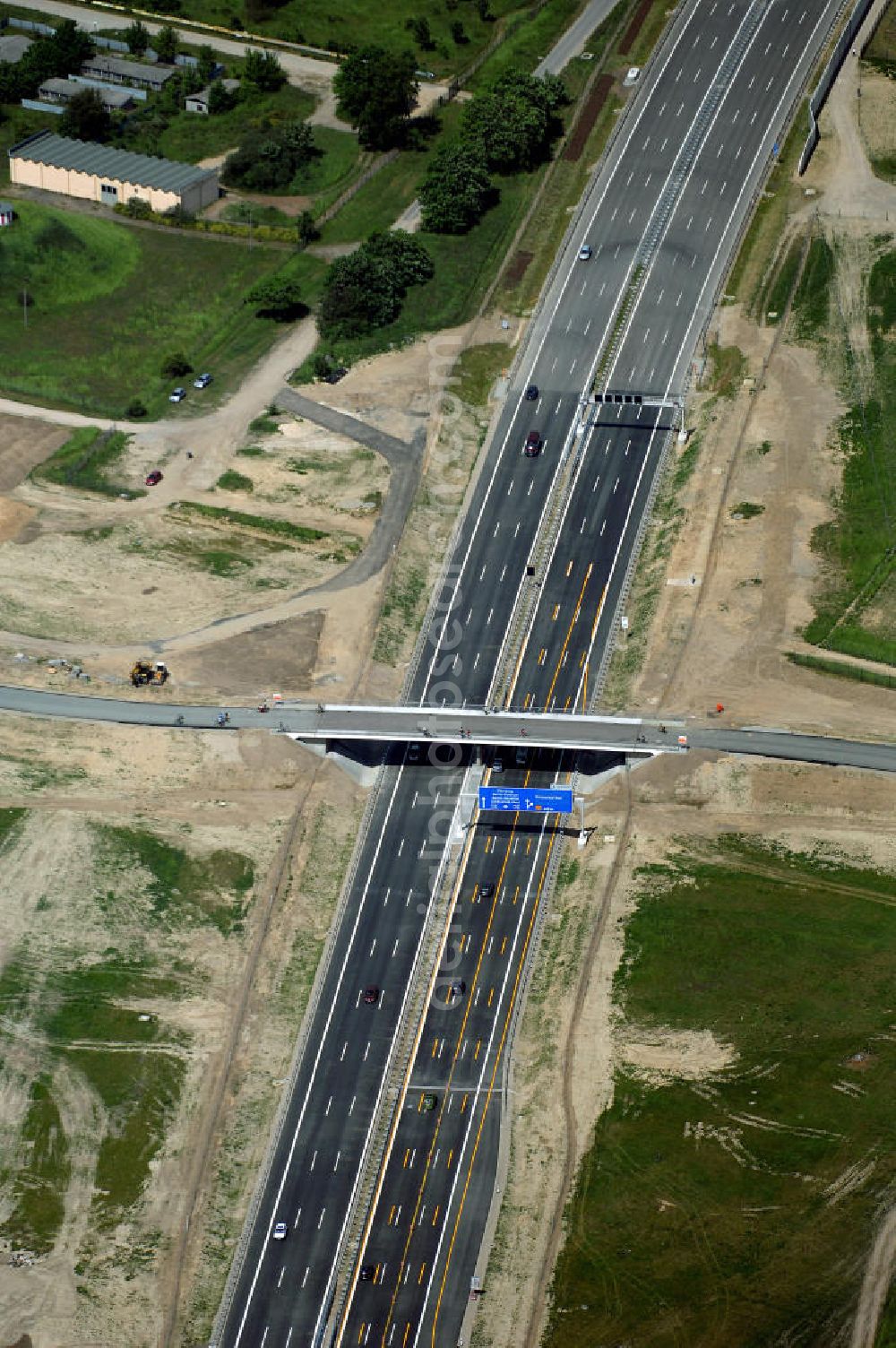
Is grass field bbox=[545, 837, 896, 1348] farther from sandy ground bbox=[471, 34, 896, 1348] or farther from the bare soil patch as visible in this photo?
the bare soil patch

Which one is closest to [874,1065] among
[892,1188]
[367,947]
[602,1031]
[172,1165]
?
[892,1188]

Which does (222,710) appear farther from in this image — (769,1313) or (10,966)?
(769,1313)

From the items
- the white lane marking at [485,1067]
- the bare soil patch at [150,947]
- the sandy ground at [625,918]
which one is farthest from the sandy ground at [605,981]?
the bare soil patch at [150,947]

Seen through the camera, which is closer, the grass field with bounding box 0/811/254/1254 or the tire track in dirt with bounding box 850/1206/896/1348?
the tire track in dirt with bounding box 850/1206/896/1348

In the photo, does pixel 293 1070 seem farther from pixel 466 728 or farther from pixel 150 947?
pixel 466 728

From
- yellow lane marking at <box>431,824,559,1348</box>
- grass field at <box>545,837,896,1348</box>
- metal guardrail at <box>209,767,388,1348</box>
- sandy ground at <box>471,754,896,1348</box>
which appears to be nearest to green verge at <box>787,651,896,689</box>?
sandy ground at <box>471,754,896,1348</box>

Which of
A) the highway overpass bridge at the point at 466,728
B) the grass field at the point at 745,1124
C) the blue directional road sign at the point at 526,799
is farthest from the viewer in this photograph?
the highway overpass bridge at the point at 466,728

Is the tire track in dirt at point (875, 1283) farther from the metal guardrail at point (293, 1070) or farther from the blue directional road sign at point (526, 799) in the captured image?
the metal guardrail at point (293, 1070)
